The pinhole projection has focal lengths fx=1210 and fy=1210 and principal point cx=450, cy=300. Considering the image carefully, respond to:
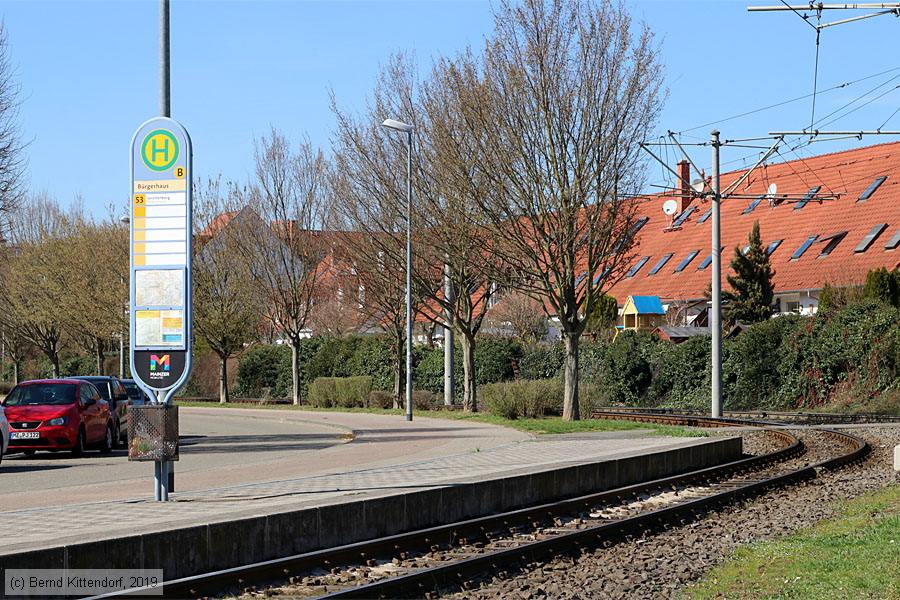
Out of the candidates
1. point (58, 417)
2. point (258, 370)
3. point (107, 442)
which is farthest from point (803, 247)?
point (58, 417)

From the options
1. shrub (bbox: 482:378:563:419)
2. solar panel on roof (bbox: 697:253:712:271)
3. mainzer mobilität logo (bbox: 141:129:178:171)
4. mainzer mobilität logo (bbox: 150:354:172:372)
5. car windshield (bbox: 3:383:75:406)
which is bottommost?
shrub (bbox: 482:378:563:419)

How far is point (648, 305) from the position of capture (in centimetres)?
6175

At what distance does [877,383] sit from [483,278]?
502 inches

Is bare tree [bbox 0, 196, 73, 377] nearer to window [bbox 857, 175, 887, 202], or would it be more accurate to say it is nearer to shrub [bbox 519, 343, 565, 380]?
shrub [bbox 519, 343, 565, 380]

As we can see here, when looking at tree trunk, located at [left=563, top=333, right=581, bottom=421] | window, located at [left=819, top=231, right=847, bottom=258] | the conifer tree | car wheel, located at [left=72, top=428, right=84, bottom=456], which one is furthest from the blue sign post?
window, located at [left=819, top=231, right=847, bottom=258]

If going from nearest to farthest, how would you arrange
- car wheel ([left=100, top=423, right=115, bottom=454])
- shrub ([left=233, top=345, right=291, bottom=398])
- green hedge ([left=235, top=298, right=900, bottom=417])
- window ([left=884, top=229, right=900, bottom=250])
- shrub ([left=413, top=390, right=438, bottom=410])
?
car wheel ([left=100, top=423, right=115, bottom=454])
green hedge ([left=235, top=298, right=900, bottom=417])
shrub ([left=413, top=390, right=438, bottom=410])
window ([left=884, top=229, right=900, bottom=250])
shrub ([left=233, top=345, right=291, bottom=398])

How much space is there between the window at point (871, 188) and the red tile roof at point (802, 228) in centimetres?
25

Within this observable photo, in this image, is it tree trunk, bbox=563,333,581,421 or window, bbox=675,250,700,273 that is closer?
tree trunk, bbox=563,333,581,421

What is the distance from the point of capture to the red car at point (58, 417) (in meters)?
24.4

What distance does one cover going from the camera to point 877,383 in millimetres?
37812

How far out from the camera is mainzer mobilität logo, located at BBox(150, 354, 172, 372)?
545 inches

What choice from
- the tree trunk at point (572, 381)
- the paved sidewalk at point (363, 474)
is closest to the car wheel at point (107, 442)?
the paved sidewalk at point (363, 474)

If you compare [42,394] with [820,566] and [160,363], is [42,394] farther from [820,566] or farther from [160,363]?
[820,566]

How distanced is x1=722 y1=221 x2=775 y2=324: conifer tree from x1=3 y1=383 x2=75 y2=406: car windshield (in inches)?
1273
